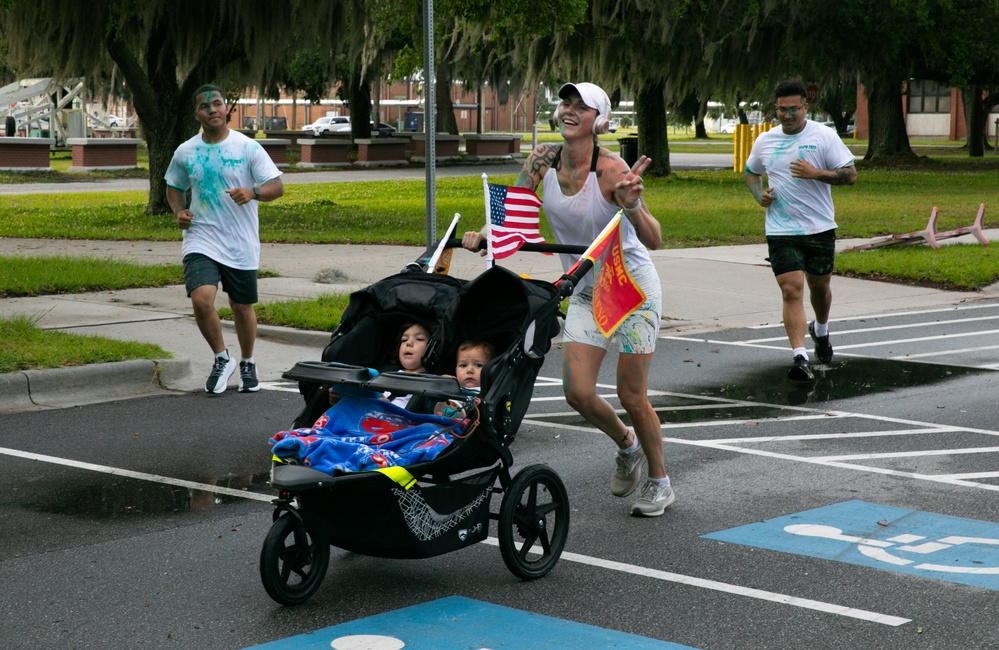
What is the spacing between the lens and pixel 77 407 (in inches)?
332

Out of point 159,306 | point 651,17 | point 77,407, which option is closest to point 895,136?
point 651,17

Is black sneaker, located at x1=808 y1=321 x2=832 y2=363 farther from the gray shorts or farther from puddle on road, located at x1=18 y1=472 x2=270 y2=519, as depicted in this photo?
puddle on road, located at x1=18 y1=472 x2=270 y2=519

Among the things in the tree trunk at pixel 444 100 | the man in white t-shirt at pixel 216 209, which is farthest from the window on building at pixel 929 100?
the man in white t-shirt at pixel 216 209

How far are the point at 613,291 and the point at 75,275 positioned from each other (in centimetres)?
916

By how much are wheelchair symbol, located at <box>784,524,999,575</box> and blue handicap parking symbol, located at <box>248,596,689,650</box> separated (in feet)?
4.63

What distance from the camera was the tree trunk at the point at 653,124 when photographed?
32656 mm

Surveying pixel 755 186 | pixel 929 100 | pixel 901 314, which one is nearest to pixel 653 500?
pixel 755 186

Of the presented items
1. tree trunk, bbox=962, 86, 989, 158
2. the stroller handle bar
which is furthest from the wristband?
tree trunk, bbox=962, 86, 989, 158

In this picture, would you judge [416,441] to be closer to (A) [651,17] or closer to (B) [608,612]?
(B) [608,612]

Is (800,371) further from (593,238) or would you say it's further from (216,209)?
(216,209)

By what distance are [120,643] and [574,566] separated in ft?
6.16

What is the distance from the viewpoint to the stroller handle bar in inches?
212

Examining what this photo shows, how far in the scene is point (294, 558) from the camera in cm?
472

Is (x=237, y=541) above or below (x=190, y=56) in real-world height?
below
